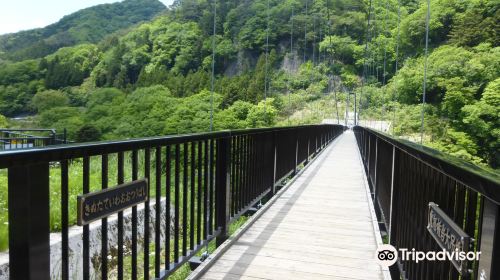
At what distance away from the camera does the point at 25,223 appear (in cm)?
108

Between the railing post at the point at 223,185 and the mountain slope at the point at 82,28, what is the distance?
251ft

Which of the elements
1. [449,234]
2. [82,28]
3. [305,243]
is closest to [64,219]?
[449,234]

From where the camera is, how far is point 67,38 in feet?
262

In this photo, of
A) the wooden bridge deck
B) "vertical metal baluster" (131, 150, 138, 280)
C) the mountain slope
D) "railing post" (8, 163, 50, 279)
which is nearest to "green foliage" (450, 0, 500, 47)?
the wooden bridge deck

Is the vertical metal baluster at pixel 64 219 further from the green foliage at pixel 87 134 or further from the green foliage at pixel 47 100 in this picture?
the green foliage at pixel 47 100

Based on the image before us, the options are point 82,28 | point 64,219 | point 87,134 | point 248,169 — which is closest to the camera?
point 64,219

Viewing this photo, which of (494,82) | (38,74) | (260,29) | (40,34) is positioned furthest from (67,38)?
(494,82)

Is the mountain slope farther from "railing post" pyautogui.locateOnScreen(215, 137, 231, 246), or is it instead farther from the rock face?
"railing post" pyautogui.locateOnScreen(215, 137, 231, 246)

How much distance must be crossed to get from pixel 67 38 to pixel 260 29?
129 ft

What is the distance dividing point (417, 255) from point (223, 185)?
140cm

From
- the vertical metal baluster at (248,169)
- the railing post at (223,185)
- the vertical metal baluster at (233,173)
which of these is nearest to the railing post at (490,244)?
the railing post at (223,185)

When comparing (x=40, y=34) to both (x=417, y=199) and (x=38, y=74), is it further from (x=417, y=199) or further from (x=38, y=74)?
(x=417, y=199)

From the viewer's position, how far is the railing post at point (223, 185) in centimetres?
278

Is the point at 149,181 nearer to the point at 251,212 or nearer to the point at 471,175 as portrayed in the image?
the point at 471,175
